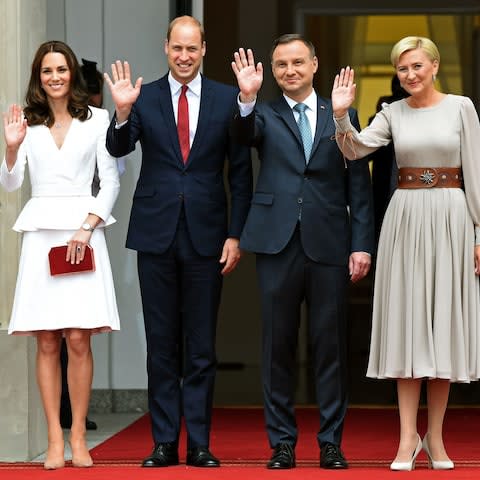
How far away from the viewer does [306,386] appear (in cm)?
1003

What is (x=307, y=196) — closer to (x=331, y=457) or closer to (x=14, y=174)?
(x=331, y=457)

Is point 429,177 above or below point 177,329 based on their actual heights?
above

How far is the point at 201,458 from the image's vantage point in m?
6.11

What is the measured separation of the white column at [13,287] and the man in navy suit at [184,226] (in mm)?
607

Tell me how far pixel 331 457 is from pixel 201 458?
1.75 ft

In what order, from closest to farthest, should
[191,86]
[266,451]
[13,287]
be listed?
[191,86] < [13,287] < [266,451]

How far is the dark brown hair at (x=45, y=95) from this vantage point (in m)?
6.28

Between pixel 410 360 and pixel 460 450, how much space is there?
3.38 ft

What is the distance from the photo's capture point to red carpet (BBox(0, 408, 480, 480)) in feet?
19.3

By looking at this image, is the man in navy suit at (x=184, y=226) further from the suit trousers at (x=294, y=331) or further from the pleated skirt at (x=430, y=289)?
the pleated skirt at (x=430, y=289)

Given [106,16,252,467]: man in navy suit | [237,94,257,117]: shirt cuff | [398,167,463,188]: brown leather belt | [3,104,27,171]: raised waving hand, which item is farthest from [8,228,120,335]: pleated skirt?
[398,167,463,188]: brown leather belt

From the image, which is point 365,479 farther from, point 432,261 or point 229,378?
point 229,378

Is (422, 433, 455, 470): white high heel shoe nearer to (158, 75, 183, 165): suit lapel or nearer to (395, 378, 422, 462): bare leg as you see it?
(395, 378, 422, 462): bare leg

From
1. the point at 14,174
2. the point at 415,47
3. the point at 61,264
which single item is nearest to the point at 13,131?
the point at 14,174
